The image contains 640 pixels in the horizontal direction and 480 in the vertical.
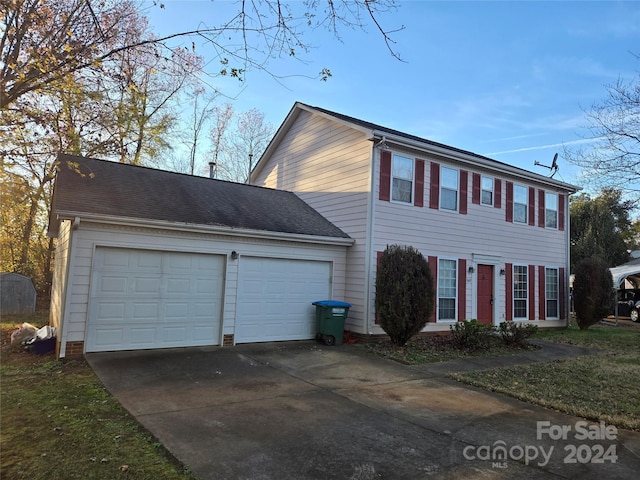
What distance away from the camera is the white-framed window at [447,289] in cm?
1212

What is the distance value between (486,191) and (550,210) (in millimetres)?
3856

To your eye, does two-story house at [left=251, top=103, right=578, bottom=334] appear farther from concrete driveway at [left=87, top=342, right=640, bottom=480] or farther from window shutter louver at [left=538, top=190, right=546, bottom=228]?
concrete driveway at [left=87, top=342, right=640, bottom=480]

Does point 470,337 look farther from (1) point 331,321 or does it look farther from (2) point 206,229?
(2) point 206,229

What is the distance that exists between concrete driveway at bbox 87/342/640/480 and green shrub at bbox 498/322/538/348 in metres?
3.90

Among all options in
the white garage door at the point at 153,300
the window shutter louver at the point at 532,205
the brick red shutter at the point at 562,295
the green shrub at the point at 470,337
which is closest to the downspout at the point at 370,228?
the green shrub at the point at 470,337

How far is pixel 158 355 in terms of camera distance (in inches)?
317

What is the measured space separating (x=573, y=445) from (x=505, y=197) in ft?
34.8

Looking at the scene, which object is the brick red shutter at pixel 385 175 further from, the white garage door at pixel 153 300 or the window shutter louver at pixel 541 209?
the window shutter louver at pixel 541 209

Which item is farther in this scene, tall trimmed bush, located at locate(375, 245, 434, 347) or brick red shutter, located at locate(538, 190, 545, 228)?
brick red shutter, located at locate(538, 190, 545, 228)

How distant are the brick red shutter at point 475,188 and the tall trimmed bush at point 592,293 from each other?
19.5ft

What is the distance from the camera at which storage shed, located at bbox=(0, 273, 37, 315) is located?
547 inches

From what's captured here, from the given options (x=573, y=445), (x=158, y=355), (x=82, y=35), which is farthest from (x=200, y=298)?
(x=573, y=445)

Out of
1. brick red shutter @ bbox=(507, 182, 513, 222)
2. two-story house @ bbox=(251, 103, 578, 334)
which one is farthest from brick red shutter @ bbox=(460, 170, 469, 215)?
brick red shutter @ bbox=(507, 182, 513, 222)

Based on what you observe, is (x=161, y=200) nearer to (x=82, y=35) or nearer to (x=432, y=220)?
(x=82, y=35)
